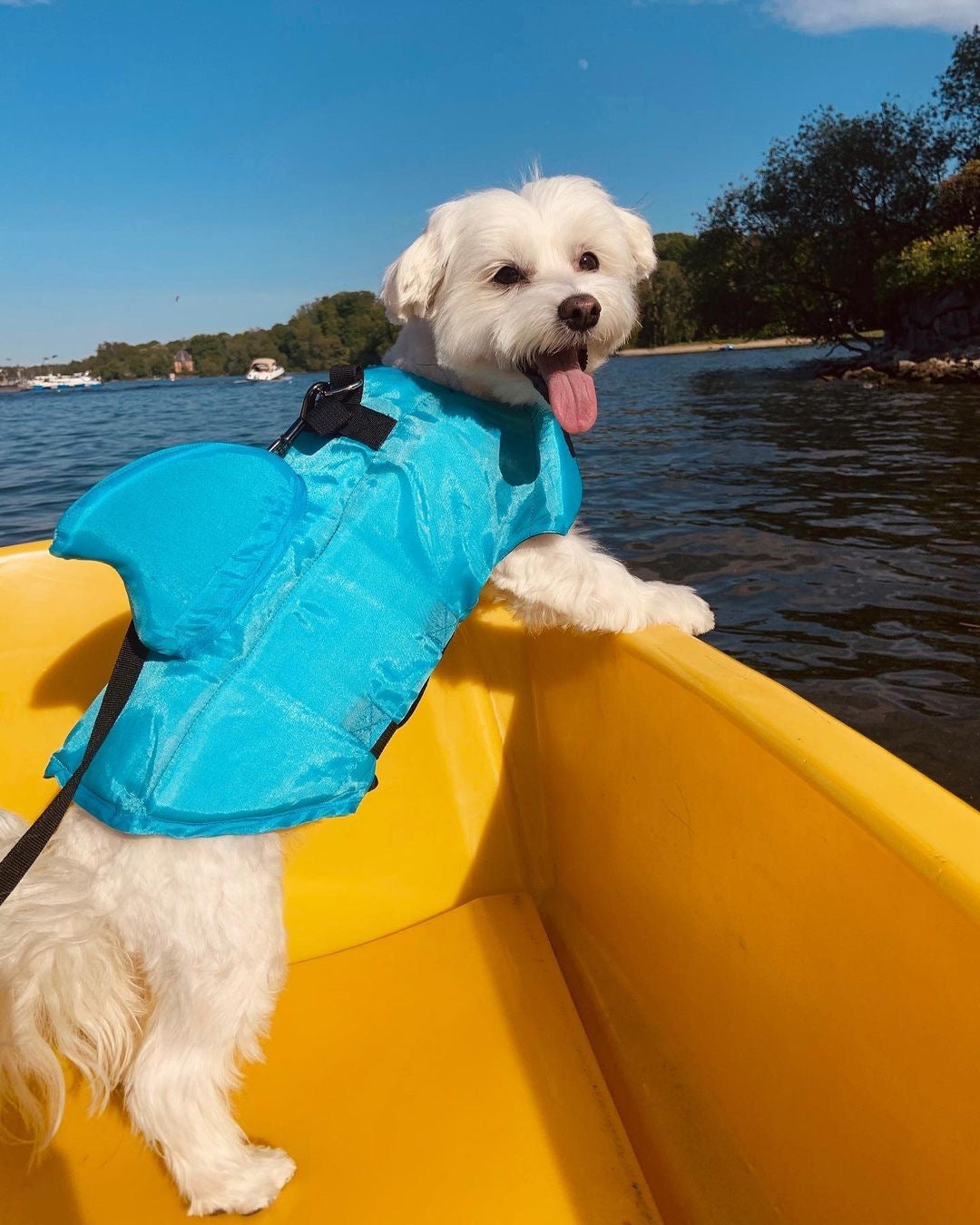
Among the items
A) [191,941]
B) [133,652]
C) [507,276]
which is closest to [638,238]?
[507,276]

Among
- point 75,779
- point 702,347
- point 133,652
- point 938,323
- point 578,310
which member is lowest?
point 75,779

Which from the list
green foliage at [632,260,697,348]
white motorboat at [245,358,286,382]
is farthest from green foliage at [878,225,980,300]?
white motorboat at [245,358,286,382]

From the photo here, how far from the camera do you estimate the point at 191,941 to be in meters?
1.46

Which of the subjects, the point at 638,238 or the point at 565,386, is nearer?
the point at 565,386

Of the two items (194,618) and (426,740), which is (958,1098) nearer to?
(194,618)

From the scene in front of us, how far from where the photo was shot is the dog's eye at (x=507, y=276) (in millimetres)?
2145

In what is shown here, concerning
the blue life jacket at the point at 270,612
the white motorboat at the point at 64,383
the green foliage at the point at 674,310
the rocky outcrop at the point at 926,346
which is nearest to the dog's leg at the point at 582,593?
the blue life jacket at the point at 270,612

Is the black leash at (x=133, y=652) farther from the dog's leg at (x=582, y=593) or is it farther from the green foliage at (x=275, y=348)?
the green foliage at (x=275, y=348)

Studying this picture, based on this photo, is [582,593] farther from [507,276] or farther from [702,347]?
[702,347]

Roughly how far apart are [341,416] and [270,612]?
554 millimetres

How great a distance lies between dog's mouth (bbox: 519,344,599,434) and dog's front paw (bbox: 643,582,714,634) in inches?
17.9

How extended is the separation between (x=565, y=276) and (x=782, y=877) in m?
1.62

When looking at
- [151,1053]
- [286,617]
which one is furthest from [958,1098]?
[151,1053]

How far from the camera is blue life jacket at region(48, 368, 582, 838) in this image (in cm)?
140
